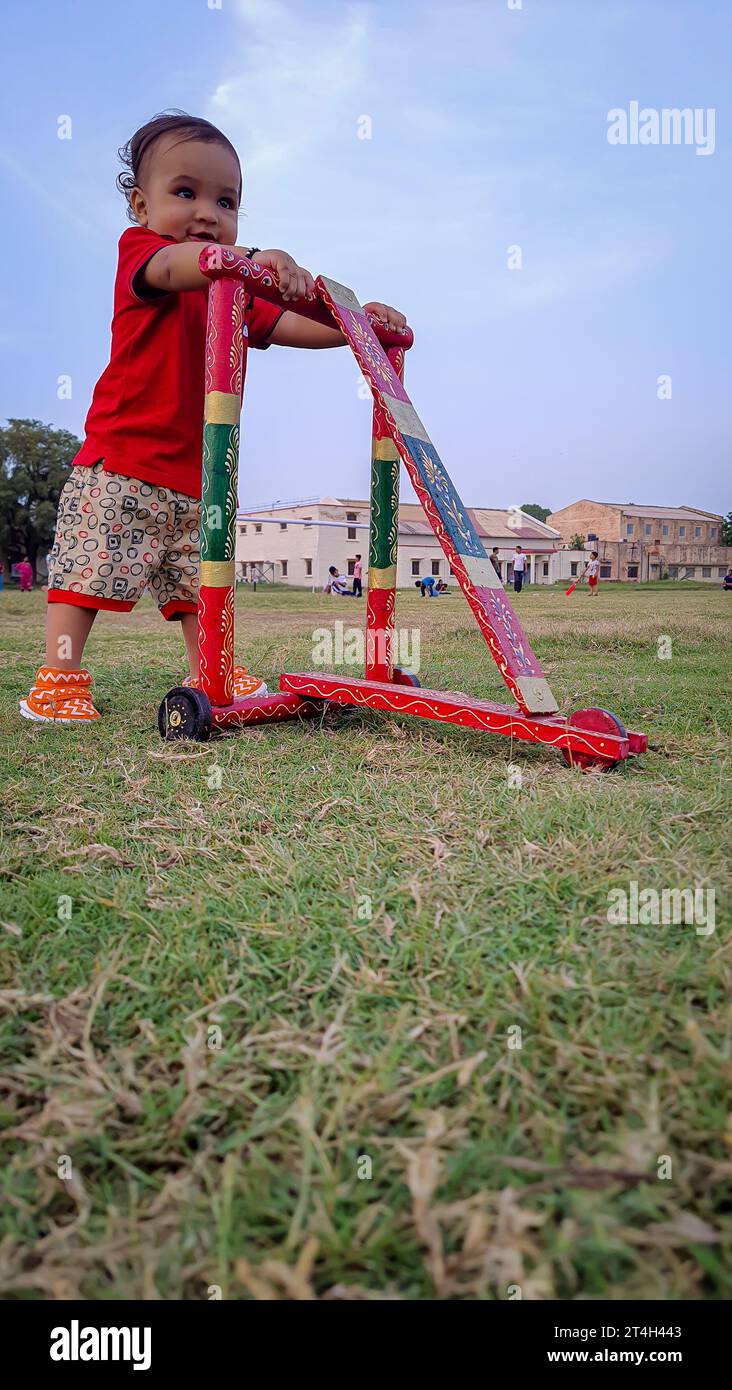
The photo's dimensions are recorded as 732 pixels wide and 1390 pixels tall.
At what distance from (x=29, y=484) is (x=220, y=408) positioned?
31.2 m

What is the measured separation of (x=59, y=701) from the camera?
9.32 feet

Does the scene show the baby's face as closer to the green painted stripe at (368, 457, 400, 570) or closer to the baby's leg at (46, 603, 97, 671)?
the green painted stripe at (368, 457, 400, 570)

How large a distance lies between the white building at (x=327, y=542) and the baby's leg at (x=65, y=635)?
3351 centimetres

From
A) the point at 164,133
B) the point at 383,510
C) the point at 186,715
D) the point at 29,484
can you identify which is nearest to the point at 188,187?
the point at 164,133

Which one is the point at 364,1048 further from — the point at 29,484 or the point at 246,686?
the point at 29,484

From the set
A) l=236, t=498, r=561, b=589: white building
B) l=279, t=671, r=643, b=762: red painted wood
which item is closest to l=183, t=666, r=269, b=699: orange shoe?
l=279, t=671, r=643, b=762: red painted wood

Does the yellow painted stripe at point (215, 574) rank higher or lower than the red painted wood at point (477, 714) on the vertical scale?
higher

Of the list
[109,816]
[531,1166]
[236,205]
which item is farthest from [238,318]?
[531,1166]

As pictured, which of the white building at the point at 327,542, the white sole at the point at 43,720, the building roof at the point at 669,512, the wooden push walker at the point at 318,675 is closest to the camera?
the wooden push walker at the point at 318,675

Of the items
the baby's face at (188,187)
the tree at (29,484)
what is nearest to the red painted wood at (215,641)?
the baby's face at (188,187)

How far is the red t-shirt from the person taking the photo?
2.86 meters

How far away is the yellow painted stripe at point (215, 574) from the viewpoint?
2568 millimetres

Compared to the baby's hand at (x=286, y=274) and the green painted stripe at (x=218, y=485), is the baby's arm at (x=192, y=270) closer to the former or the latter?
the baby's hand at (x=286, y=274)
